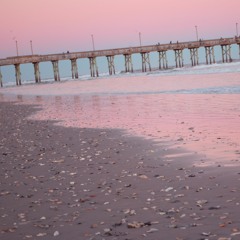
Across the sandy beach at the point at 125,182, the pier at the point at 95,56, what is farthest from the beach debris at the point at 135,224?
the pier at the point at 95,56

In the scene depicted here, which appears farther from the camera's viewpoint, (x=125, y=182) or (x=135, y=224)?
(x=125, y=182)

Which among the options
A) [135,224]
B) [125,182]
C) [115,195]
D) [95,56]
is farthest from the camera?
[95,56]

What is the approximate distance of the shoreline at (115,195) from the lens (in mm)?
4277

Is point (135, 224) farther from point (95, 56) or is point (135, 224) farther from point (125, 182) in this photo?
point (95, 56)

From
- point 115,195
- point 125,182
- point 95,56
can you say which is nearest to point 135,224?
point 115,195

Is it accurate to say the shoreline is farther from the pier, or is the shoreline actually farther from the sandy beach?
the pier

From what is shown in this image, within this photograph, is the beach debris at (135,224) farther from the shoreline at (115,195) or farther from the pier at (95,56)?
the pier at (95,56)

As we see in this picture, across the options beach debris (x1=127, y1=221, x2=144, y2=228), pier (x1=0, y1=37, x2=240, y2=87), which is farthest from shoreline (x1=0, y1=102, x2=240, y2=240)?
pier (x1=0, y1=37, x2=240, y2=87)

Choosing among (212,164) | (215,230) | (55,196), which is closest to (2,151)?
(55,196)

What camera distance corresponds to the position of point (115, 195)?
5551mm

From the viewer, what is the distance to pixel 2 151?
9.73 metres

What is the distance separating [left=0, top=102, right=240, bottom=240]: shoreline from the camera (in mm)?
4277

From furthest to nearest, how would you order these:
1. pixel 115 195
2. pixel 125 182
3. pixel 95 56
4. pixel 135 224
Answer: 1. pixel 95 56
2. pixel 125 182
3. pixel 115 195
4. pixel 135 224

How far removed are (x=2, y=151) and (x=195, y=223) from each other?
21.0ft
